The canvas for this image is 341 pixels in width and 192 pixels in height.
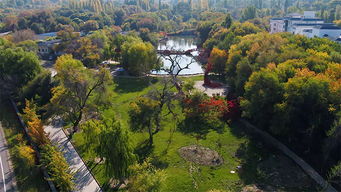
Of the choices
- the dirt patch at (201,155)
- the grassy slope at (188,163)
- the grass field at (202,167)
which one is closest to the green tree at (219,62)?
the grass field at (202,167)

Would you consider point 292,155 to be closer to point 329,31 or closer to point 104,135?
point 104,135

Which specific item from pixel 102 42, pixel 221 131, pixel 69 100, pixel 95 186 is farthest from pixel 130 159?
pixel 102 42

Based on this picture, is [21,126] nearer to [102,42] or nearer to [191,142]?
[191,142]

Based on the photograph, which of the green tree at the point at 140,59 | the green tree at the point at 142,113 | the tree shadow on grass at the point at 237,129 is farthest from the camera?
the green tree at the point at 140,59

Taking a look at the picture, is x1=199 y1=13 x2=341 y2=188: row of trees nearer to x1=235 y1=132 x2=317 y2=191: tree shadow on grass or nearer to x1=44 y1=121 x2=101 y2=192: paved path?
x1=235 y1=132 x2=317 y2=191: tree shadow on grass

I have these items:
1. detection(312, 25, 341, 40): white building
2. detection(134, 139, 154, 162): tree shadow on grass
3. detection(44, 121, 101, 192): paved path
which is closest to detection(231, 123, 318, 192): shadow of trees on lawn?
detection(134, 139, 154, 162): tree shadow on grass

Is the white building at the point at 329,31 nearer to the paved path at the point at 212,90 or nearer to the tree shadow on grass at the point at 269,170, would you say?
the paved path at the point at 212,90
